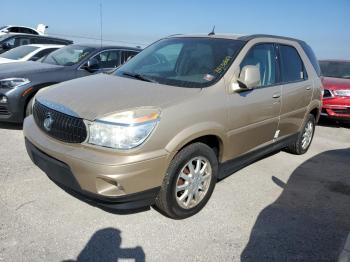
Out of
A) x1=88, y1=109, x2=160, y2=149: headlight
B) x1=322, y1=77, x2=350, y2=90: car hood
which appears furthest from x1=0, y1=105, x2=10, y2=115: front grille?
x1=322, y1=77, x2=350, y2=90: car hood

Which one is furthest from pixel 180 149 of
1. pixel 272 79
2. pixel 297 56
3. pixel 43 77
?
pixel 43 77

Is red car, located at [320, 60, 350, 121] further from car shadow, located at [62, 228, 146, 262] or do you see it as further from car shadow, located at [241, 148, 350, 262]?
car shadow, located at [62, 228, 146, 262]

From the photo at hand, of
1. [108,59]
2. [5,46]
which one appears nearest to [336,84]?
[108,59]

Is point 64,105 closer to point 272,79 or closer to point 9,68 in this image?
point 272,79

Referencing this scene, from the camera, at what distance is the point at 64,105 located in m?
3.15

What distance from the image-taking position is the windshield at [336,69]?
9.65 metres

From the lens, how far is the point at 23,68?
241 inches

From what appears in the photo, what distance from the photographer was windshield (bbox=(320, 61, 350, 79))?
9.65 m

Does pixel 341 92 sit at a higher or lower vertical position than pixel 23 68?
lower

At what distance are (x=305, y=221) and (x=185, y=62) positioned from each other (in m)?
2.13

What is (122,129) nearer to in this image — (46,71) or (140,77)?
(140,77)

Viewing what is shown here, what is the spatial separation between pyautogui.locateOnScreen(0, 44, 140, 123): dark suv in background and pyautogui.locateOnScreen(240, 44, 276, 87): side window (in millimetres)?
3466

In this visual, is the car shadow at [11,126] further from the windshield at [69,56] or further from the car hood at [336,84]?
the car hood at [336,84]

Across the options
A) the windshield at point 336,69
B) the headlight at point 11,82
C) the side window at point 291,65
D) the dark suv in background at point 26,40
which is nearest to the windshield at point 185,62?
the side window at point 291,65
